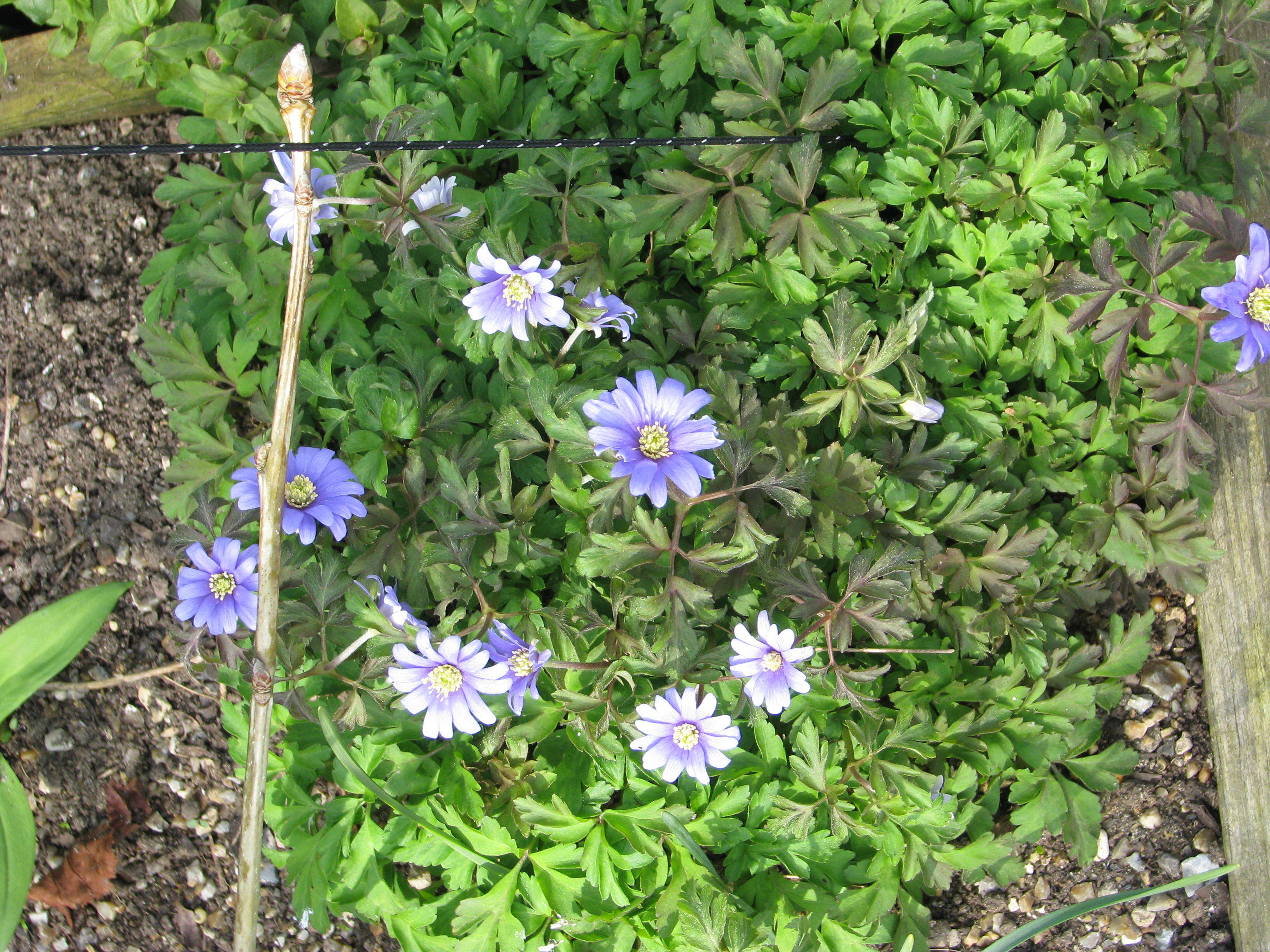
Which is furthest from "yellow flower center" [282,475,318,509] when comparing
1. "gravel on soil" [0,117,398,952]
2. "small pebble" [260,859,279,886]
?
"small pebble" [260,859,279,886]

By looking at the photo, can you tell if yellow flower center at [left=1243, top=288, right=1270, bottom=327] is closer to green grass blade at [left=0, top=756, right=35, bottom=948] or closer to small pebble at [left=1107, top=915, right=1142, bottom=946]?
small pebble at [left=1107, top=915, right=1142, bottom=946]

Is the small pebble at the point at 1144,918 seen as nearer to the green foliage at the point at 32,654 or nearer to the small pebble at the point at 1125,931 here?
the small pebble at the point at 1125,931

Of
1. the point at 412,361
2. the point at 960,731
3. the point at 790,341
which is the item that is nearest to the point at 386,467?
the point at 412,361

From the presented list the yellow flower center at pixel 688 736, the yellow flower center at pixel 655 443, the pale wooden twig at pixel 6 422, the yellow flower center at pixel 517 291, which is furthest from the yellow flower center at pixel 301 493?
the pale wooden twig at pixel 6 422

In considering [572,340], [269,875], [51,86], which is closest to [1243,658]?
[572,340]

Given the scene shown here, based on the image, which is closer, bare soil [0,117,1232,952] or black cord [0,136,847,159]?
black cord [0,136,847,159]

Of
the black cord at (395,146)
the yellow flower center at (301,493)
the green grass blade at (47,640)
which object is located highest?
the black cord at (395,146)
